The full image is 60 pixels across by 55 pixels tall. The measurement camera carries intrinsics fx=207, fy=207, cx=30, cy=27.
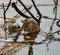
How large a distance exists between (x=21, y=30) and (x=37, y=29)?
37 mm

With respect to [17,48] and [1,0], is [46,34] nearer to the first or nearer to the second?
[17,48]

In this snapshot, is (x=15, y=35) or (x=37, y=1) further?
(x=37, y=1)

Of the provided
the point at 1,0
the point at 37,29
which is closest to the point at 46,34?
the point at 37,29

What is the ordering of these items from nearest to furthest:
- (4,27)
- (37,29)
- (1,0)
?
(37,29)
(4,27)
(1,0)

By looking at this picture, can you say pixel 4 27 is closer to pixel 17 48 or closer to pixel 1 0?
pixel 17 48

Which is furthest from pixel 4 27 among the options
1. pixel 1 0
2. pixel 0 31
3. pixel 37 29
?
pixel 1 0

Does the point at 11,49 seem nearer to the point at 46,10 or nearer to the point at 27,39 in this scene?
the point at 27,39

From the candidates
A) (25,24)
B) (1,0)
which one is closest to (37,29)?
(25,24)

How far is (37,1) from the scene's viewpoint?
2.82 ft

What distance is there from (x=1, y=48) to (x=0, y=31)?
0.07 metres

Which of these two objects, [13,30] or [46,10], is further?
[46,10]

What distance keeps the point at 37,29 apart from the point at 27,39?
30mm

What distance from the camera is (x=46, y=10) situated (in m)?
0.90

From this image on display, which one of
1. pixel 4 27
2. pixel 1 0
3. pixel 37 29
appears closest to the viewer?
pixel 37 29
